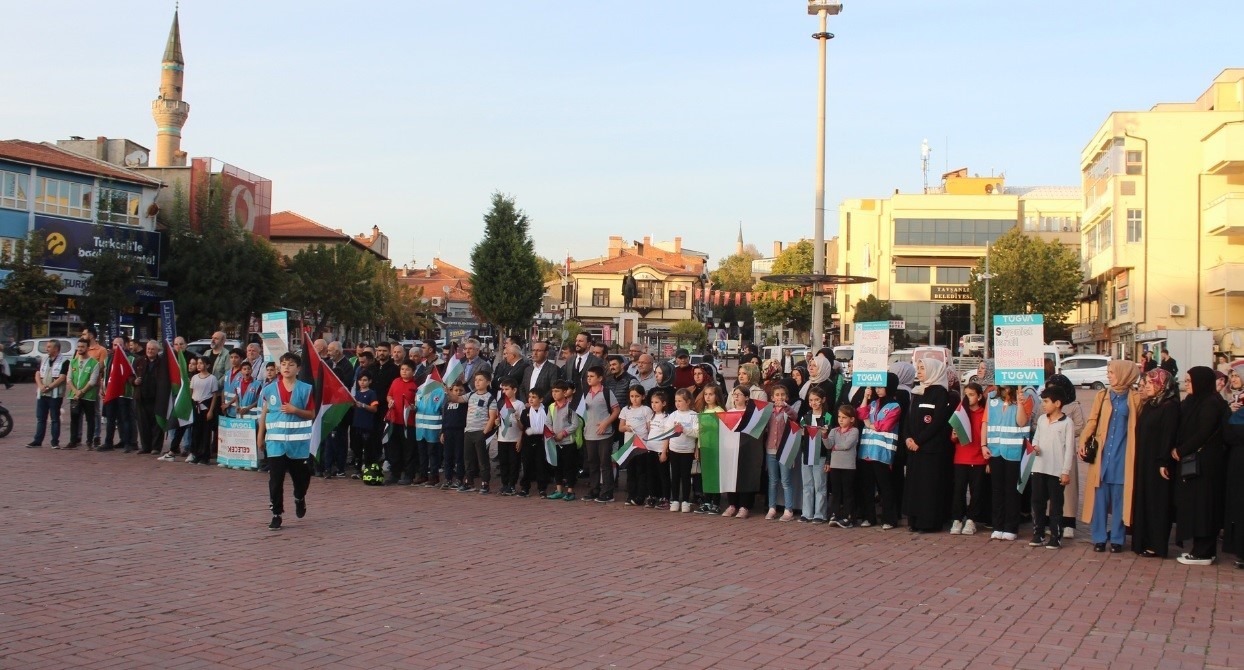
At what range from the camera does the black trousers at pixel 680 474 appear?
13180 mm

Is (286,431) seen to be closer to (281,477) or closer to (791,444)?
(281,477)

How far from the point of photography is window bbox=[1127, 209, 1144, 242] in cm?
5516

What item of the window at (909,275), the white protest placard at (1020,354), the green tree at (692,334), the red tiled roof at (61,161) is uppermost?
the red tiled roof at (61,161)

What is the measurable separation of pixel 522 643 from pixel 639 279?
9225cm

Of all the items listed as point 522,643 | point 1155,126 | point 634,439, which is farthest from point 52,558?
point 1155,126

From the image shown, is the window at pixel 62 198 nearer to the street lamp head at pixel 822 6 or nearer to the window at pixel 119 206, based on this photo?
the window at pixel 119 206

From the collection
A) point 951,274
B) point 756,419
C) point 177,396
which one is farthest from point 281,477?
point 951,274

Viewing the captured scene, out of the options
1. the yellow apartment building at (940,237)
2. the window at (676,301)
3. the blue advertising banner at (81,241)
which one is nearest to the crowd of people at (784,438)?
the blue advertising banner at (81,241)

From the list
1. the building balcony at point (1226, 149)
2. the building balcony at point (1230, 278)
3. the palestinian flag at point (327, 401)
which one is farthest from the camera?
the building balcony at point (1230, 278)

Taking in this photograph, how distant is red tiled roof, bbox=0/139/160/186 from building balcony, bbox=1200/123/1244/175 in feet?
160

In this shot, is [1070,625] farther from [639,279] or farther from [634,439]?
[639,279]

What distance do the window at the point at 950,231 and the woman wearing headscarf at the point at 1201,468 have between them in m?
69.6

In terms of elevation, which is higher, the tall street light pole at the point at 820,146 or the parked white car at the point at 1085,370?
the tall street light pole at the point at 820,146

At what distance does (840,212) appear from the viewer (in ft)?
284
